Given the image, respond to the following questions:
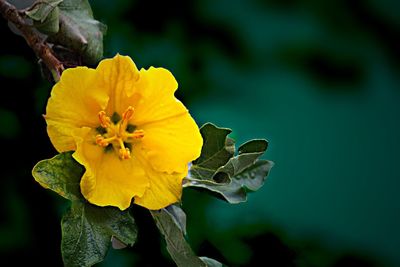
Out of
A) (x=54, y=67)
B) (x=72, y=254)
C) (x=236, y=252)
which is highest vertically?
(x=54, y=67)

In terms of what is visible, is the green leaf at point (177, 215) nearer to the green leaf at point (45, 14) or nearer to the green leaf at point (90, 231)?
the green leaf at point (90, 231)

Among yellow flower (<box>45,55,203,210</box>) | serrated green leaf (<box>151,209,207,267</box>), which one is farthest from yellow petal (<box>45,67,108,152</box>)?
serrated green leaf (<box>151,209,207,267</box>)

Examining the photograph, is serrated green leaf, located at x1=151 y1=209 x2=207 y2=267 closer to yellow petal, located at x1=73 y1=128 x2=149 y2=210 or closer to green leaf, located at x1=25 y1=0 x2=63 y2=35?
yellow petal, located at x1=73 y1=128 x2=149 y2=210

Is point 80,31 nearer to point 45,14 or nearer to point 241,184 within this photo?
point 45,14

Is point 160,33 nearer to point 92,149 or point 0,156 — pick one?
point 0,156

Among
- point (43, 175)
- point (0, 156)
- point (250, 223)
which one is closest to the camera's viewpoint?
point (43, 175)

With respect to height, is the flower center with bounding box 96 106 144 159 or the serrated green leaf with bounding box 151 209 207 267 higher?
the flower center with bounding box 96 106 144 159

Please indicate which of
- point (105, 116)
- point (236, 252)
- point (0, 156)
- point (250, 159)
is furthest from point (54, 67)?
point (236, 252)
